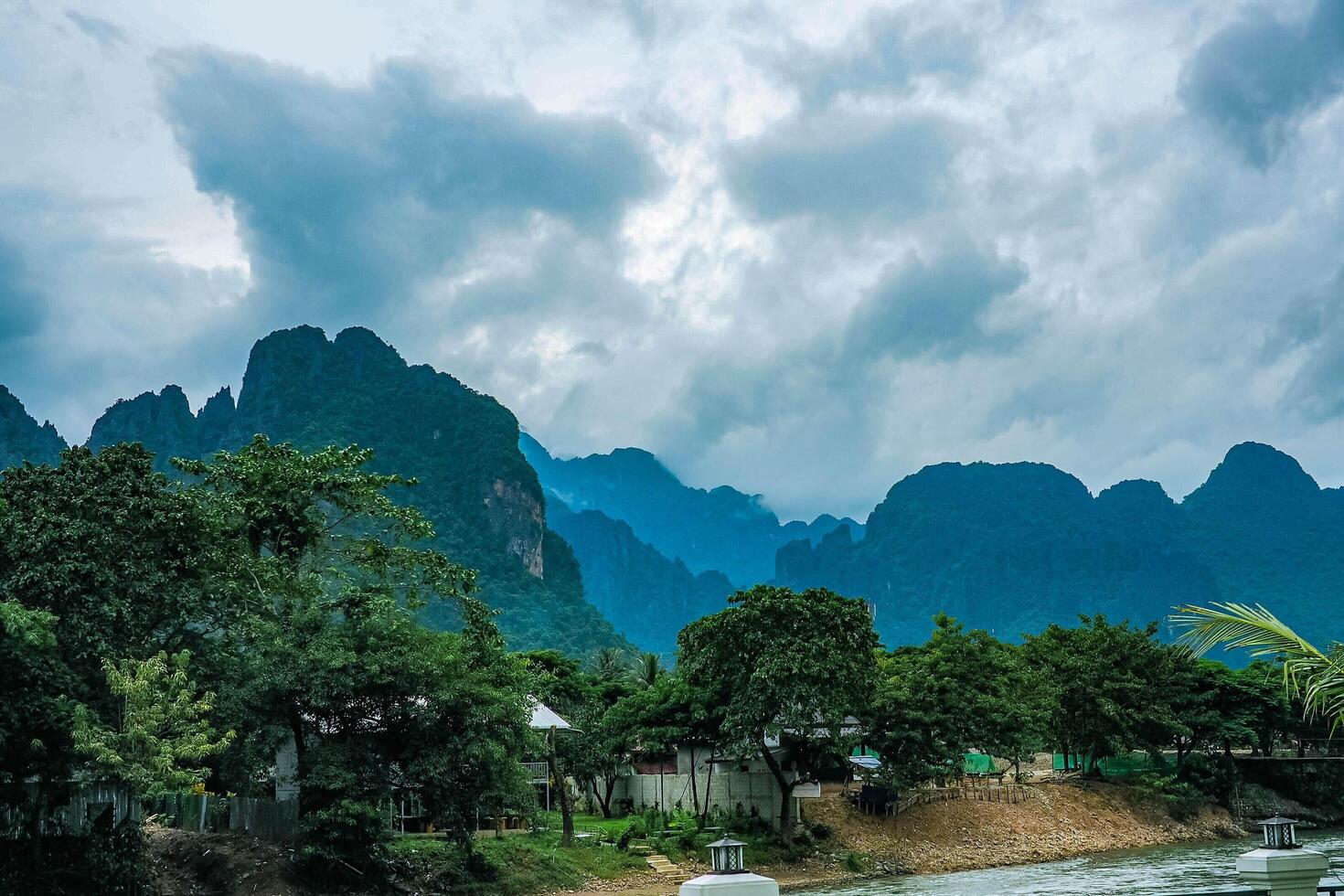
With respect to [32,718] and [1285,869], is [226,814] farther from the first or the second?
[1285,869]

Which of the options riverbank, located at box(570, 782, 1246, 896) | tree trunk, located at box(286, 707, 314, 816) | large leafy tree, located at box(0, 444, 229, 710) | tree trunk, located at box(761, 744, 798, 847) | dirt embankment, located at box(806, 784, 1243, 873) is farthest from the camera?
dirt embankment, located at box(806, 784, 1243, 873)

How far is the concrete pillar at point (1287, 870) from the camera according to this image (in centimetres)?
717

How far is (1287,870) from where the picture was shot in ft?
23.7

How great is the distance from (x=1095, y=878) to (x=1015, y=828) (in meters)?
8.32

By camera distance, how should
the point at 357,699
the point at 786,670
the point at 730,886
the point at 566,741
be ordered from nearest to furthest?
Answer: the point at 730,886 → the point at 357,699 → the point at 786,670 → the point at 566,741

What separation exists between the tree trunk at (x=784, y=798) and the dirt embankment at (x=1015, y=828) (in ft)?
6.67

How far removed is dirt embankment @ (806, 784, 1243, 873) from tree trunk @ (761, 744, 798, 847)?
203 centimetres

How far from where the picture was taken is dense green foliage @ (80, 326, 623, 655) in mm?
139250

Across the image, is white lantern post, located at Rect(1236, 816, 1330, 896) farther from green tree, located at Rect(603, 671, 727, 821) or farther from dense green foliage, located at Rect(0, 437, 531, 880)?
green tree, located at Rect(603, 671, 727, 821)

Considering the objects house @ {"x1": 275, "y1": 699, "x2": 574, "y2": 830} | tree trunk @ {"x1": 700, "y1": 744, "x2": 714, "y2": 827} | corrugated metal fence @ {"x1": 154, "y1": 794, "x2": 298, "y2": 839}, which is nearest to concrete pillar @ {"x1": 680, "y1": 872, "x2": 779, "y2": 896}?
house @ {"x1": 275, "y1": 699, "x2": 574, "y2": 830}

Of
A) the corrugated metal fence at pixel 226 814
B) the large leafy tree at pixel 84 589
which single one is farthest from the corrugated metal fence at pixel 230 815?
the large leafy tree at pixel 84 589

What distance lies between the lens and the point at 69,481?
932 inches

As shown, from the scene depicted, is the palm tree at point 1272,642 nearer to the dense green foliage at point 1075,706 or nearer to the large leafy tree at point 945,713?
the large leafy tree at point 945,713

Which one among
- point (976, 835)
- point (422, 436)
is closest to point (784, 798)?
point (976, 835)
